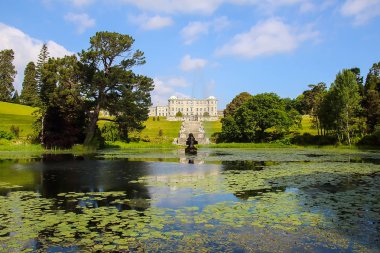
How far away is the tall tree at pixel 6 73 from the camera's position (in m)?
112

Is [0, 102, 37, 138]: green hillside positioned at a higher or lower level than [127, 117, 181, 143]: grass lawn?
higher

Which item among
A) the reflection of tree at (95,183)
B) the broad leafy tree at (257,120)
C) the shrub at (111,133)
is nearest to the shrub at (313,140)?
the broad leafy tree at (257,120)

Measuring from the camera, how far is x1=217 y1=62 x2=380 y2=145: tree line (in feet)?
181

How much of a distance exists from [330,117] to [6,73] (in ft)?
314

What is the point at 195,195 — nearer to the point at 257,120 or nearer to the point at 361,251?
the point at 361,251

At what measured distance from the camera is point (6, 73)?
370ft

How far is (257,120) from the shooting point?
67312 mm

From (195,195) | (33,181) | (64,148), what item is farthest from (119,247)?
(64,148)

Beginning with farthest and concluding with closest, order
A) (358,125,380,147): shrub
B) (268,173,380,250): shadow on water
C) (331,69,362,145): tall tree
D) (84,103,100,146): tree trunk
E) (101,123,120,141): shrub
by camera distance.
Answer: (101,123,120,141): shrub → (331,69,362,145): tall tree → (358,125,380,147): shrub → (84,103,100,146): tree trunk → (268,173,380,250): shadow on water

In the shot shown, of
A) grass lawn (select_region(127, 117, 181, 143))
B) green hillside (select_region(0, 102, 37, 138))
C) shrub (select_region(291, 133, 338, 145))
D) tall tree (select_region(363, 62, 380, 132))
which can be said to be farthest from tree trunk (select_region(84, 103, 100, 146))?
tall tree (select_region(363, 62, 380, 132))

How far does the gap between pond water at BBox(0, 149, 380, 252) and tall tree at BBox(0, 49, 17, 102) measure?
105 meters

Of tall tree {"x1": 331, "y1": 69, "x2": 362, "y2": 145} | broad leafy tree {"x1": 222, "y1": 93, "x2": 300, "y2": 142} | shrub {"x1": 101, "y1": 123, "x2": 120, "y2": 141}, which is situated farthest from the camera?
broad leafy tree {"x1": 222, "y1": 93, "x2": 300, "y2": 142}

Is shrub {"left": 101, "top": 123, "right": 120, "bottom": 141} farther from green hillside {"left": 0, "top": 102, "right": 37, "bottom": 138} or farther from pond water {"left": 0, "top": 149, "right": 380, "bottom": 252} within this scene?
pond water {"left": 0, "top": 149, "right": 380, "bottom": 252}

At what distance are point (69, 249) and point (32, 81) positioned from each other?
111m
